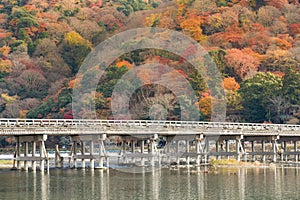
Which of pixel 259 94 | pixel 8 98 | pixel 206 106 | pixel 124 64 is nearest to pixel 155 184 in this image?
pixel 259 94

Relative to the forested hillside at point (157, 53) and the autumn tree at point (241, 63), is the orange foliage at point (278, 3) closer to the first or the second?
the forested hillside at point (157, 53)

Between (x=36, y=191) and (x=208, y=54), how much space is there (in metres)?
70.9

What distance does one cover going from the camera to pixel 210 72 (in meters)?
120

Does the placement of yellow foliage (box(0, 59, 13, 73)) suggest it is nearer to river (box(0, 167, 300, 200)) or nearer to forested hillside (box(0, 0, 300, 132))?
forested hillside (box(0, 0, 300, 132))

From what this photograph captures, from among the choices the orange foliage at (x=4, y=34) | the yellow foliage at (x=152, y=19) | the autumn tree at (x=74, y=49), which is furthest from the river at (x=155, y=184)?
the yellow foliage at (x=152, y=19)

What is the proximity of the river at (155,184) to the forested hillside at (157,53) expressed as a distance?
37.2m

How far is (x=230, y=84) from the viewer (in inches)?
4680

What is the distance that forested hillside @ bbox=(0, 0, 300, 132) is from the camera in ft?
370

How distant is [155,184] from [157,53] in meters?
75.0

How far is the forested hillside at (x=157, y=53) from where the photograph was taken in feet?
370

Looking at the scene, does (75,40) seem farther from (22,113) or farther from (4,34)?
(22,113)

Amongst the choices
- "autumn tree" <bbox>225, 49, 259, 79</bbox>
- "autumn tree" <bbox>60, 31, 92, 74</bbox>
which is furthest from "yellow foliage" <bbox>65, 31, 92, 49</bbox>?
"autumn tree" <bbox>225, 49, 259, 79</bbox>

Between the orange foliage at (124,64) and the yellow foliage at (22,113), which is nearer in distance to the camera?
the yellow foliage at (22,113)

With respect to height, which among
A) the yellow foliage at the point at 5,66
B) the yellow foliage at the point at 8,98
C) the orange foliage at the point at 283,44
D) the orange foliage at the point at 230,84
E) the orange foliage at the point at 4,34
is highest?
the orange foliage at the point at 4,34
